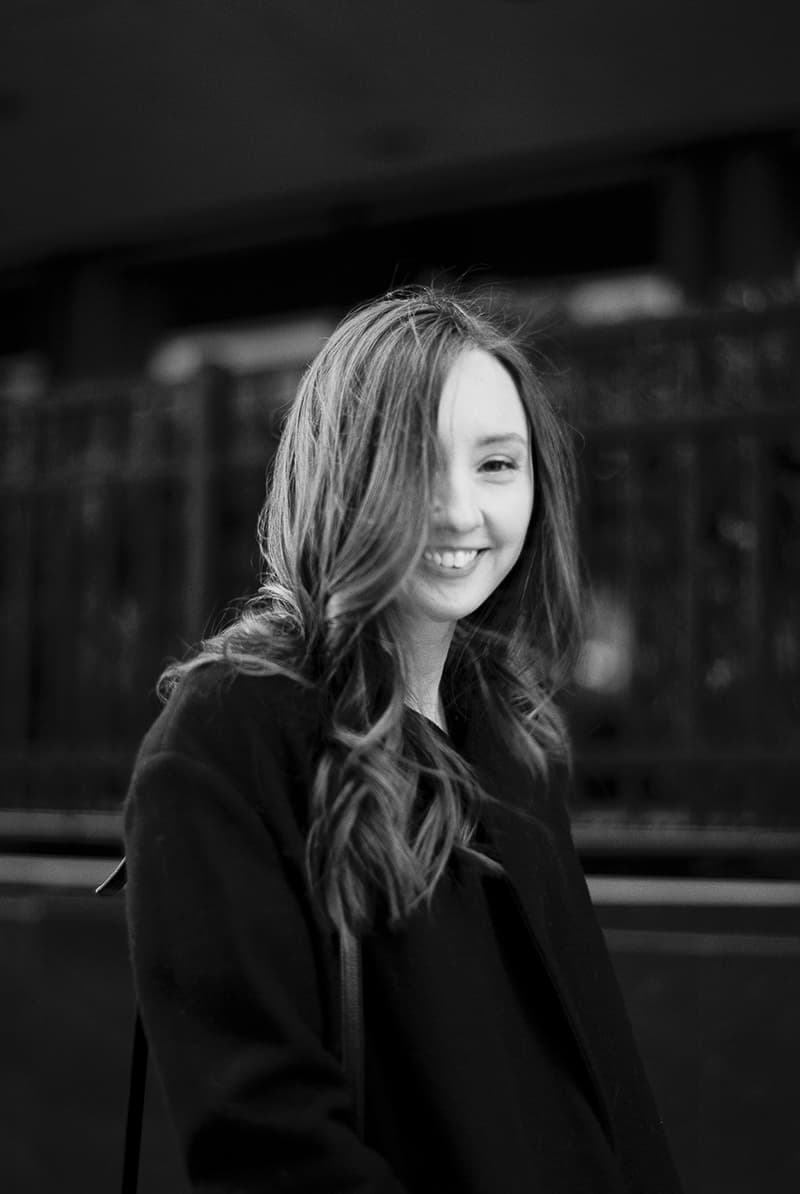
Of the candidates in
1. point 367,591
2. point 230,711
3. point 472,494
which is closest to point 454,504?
point 472,494

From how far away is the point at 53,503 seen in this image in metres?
4.57

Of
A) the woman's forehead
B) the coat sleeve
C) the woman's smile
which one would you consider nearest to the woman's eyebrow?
the woman's forehead

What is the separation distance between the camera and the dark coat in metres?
1.11

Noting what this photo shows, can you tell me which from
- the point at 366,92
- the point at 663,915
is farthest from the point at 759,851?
the point at 366,92

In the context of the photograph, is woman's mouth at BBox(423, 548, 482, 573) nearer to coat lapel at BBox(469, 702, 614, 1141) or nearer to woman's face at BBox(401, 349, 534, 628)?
woman's face at BBox(401, 349, 534, 628)

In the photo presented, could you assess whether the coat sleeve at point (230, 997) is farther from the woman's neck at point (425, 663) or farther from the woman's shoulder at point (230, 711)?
the woman's neck at point (425, 663)

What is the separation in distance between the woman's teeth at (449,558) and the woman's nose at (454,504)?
0.09 feet

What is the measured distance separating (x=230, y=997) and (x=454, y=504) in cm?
51

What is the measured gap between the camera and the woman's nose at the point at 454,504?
131 centimetres

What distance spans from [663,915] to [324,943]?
221 cm

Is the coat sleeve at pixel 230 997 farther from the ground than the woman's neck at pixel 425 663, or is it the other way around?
the woman's neck at pixel 425 663

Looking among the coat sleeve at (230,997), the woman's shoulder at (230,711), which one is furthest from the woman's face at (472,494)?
the coat sleeve at (230,997)

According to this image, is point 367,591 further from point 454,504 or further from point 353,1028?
point 353,1028

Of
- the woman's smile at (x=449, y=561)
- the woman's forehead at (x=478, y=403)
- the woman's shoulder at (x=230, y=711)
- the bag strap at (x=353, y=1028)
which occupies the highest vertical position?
the woman's forehead at (x=478, y=403)
